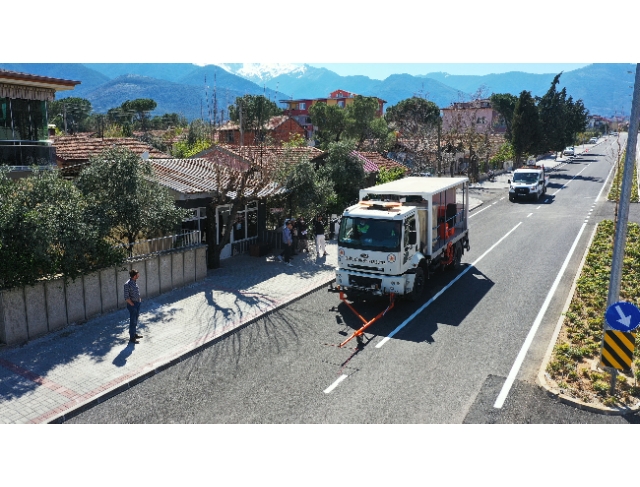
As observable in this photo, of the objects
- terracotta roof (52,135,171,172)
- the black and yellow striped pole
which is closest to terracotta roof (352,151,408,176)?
terracotta roof (52,135,171,172)

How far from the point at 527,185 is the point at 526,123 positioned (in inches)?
892

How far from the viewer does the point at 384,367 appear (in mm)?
10336

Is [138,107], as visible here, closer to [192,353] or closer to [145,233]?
[145,233]

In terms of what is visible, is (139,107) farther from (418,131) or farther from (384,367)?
(384,367)

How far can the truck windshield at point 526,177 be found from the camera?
34844mm

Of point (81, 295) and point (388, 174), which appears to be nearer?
point (81, 295)

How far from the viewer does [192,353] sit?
436 inches

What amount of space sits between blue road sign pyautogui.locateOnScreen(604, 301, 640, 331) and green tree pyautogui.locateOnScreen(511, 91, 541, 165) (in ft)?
160

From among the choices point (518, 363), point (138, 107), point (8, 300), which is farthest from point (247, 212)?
point (138, 107)

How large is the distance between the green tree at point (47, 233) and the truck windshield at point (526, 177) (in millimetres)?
28973

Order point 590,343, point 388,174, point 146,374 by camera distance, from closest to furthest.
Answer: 1. point 146,374
2. point 590,343
3. point 388,174

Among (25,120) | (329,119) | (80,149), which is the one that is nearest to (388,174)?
(80,149)

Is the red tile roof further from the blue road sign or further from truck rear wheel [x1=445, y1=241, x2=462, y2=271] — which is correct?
the blue road sign

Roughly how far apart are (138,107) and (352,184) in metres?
69.4
